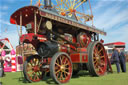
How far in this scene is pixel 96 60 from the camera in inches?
269

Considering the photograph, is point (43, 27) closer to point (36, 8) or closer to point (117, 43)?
point (36, 8)

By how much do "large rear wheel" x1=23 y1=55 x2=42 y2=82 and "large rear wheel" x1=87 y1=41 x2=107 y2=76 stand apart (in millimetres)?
2236

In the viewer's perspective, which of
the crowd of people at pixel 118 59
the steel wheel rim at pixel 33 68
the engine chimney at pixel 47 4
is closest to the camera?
the steel wheel rim at pixel 33 68

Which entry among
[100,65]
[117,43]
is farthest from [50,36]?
[117,43]

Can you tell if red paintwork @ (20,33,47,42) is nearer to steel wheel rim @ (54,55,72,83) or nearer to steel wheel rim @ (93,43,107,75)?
steel wheel rim @ (54,55,72,83)

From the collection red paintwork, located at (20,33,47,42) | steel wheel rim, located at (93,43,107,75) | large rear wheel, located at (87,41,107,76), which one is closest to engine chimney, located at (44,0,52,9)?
red paintwork, located at (20,33,47,42)

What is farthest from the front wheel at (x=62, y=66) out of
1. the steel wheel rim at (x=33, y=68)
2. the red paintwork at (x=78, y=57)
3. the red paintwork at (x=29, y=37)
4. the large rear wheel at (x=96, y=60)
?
the large rear wheel at (x=96, y=60)

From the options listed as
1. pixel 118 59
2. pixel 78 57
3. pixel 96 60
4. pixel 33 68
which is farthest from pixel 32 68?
pixel 118 59

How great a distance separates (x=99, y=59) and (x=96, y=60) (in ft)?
1.00

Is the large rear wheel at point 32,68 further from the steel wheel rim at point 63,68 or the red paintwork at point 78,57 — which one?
the red paintwork at point 78,57

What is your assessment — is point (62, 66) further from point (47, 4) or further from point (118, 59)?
point (118, 59)

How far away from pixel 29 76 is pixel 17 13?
2.49 meters

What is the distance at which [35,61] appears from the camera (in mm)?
5992

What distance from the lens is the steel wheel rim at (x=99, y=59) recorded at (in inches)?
271
